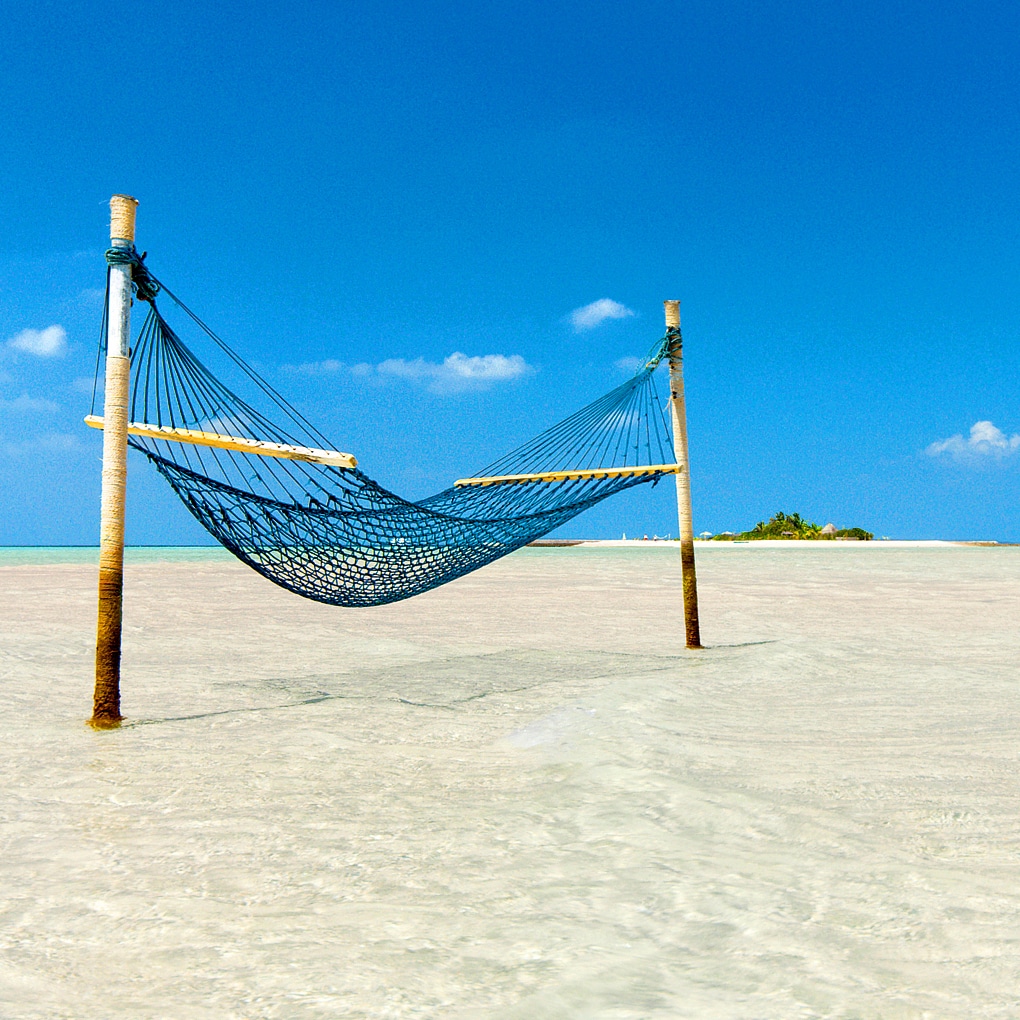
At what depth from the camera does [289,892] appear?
2.71m

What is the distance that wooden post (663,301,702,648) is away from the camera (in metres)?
7.81

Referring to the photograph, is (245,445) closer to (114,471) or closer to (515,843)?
(114,471)

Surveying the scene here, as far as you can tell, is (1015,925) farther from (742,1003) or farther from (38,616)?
(38,616)

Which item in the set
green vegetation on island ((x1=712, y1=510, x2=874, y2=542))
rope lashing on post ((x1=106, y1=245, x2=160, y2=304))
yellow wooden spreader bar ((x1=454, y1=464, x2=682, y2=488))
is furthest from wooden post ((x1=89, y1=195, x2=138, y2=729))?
green vegetation on island ((x1=712, y1=510, x2=874, y2=542))

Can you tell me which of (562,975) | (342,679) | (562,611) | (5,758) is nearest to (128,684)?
(342,679)

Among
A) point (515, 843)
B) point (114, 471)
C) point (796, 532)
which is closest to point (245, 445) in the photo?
point (114, 471)

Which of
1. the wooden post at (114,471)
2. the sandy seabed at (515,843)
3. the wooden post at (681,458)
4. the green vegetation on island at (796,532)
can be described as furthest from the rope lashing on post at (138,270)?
the green vegetation on island at (796,532)

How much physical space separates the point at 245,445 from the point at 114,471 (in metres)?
Result: 0.81

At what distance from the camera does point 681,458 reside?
780 centimetres

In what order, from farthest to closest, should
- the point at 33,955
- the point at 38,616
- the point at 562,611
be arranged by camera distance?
the point at 562,611
the point at 38,616
the point at 33,955

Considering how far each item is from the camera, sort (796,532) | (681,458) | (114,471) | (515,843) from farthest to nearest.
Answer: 1. (796,532)
2. (681,458)
3. (114,471)
4. (515,843)

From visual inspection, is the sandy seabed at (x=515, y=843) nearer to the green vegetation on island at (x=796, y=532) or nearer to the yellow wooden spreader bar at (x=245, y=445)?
the yellow wooden spreader bar at (x=245, y=445)

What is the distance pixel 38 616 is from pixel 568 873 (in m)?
10.7

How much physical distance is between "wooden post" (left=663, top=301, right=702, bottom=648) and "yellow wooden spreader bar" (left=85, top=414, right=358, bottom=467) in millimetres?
3605
